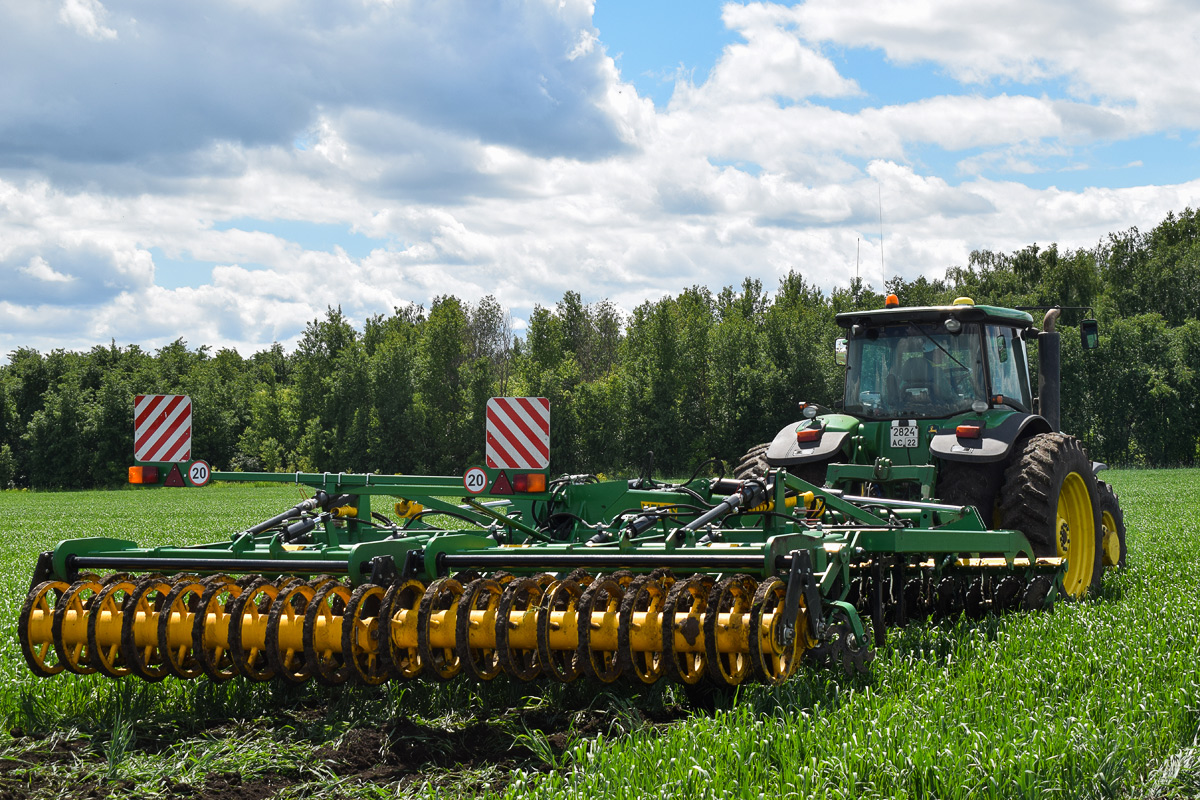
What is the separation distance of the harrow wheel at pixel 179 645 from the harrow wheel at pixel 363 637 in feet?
2.89

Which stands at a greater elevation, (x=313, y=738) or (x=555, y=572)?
(x=555, y=572)

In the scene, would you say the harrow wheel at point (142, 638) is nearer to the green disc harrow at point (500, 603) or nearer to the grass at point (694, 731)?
the green disc harrow at point (500, 603)

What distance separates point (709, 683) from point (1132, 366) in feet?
149

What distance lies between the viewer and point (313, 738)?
4789mm

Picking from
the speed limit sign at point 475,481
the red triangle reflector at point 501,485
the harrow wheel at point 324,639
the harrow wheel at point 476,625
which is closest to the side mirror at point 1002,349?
the red triangle reflector at point 501,485

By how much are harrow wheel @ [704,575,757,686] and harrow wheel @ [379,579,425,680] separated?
4.47 ft

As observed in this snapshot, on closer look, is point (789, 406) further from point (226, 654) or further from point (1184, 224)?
point (226, 654)

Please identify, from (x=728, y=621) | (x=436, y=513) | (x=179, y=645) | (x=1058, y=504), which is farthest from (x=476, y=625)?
(x=1058, y=504)

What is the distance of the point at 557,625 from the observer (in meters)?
4.90

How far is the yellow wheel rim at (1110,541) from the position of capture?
9.06m

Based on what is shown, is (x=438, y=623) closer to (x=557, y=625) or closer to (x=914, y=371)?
(x=557, y=625)

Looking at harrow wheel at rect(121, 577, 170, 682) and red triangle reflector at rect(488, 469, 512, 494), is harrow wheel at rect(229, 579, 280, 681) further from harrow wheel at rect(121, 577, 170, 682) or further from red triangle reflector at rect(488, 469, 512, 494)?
red triangle reflector at rect(488, 469, 512, 494)

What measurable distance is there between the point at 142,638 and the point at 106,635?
194 millimetres

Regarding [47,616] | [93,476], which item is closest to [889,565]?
[47,616]
